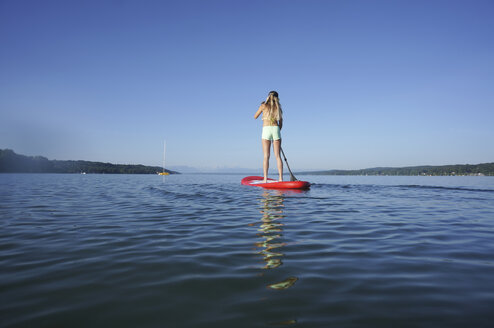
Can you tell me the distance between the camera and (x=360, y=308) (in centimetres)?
193

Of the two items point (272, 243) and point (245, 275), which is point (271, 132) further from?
point (245, 275)

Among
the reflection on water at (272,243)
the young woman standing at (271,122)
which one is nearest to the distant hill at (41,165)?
the young woman standing at (271,122)

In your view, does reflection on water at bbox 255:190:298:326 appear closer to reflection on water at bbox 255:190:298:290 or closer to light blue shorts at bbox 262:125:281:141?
reflection on water at bbox 255:190:298:290

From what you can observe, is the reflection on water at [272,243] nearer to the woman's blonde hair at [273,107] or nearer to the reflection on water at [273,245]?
the reflection on water at [273,245]

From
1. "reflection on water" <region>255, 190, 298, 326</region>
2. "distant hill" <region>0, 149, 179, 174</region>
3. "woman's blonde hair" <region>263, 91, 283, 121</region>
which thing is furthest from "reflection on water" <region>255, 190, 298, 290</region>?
"distant hill" <region>0, 149, 179, 174</region>

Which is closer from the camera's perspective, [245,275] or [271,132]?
[245,275]

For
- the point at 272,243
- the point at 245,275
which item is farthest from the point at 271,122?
the point at 245,275

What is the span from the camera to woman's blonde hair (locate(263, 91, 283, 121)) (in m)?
12.2

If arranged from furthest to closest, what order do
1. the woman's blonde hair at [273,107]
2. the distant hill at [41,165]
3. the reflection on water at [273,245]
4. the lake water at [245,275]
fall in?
the distant hill at [41,165] → the woman's blonde hair at [273,107] → the reflection on water at [273,245] → the lake water at [245,275]

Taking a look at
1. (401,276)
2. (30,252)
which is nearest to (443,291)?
(401,276)

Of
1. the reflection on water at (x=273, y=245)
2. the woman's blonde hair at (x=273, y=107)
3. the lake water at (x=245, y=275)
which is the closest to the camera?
the lake water at (x=245, y=275)

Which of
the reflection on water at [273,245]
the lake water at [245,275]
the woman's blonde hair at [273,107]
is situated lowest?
the lake water at [245,275]

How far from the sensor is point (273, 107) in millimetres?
12273

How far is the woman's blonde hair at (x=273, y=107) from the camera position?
12.2 meters
